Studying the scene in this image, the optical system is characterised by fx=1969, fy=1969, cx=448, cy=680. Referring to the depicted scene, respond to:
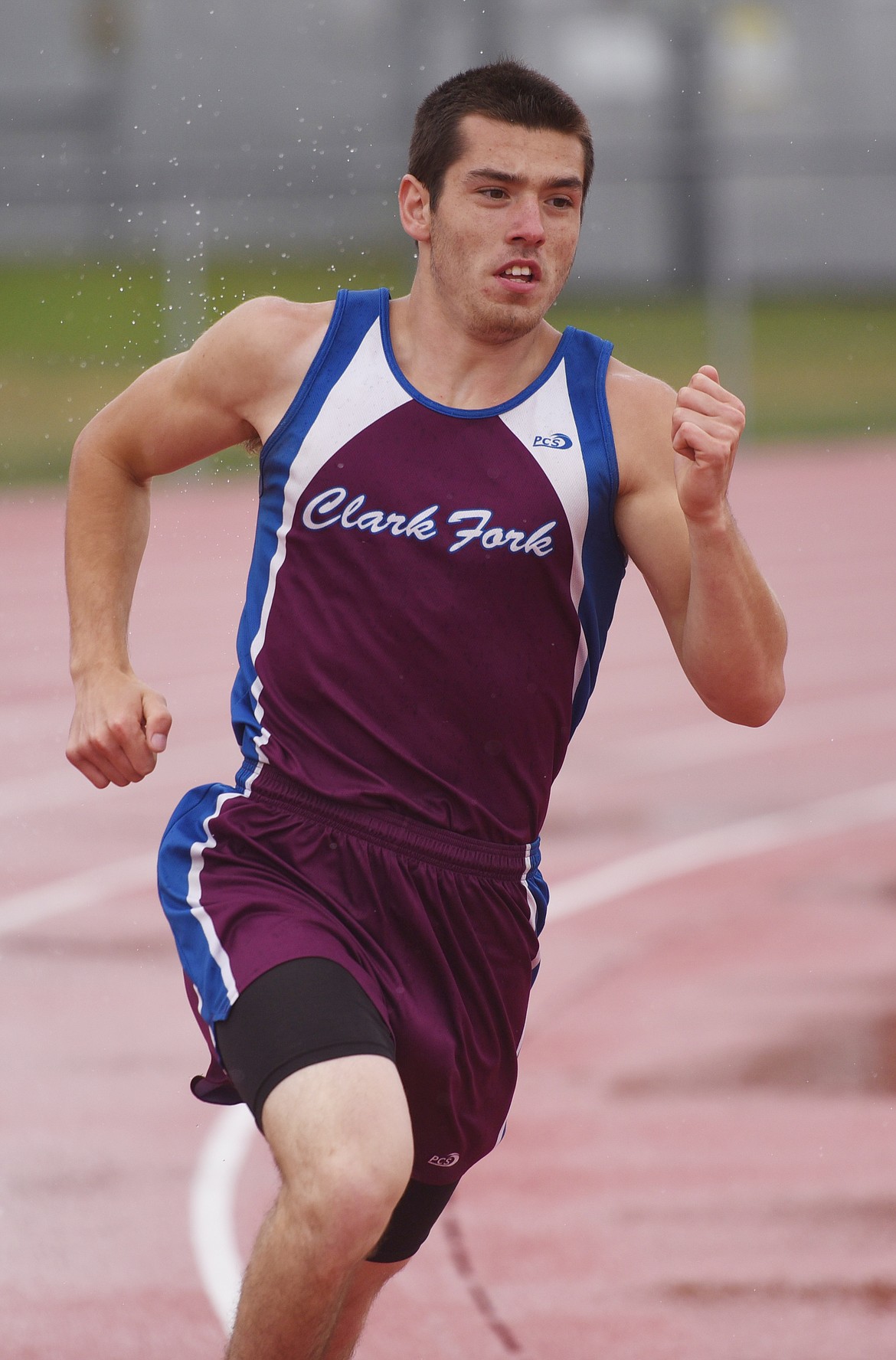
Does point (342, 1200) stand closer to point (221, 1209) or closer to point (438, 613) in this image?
point (438, 613)

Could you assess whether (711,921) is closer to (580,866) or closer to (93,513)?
(580,866)

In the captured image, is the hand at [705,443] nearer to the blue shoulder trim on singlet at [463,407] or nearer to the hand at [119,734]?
the blue shoulder trim on singlet at [463,407]

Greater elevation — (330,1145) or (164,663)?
(330,1145)

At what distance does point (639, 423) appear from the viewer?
3191mm

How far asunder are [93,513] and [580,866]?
4435mm

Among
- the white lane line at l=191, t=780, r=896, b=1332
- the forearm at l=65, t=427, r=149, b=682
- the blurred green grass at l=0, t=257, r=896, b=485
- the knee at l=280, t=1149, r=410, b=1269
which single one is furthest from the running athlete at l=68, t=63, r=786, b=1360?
the blurred green grass at l=0, t=257, r=896, b=485

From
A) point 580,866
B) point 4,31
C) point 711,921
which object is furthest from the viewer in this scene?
point 4,31

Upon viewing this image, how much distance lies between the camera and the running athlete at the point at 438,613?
122 inches

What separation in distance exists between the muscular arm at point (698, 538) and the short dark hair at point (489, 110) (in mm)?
412

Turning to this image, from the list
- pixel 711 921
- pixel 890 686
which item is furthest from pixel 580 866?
pixel 890 686

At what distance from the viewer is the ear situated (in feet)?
10.8

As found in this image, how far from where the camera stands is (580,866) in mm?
7652

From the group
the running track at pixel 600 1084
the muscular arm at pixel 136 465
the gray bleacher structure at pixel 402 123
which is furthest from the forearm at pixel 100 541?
the gray bleacher structure at pixel 402 123

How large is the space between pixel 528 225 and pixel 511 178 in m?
0.10
